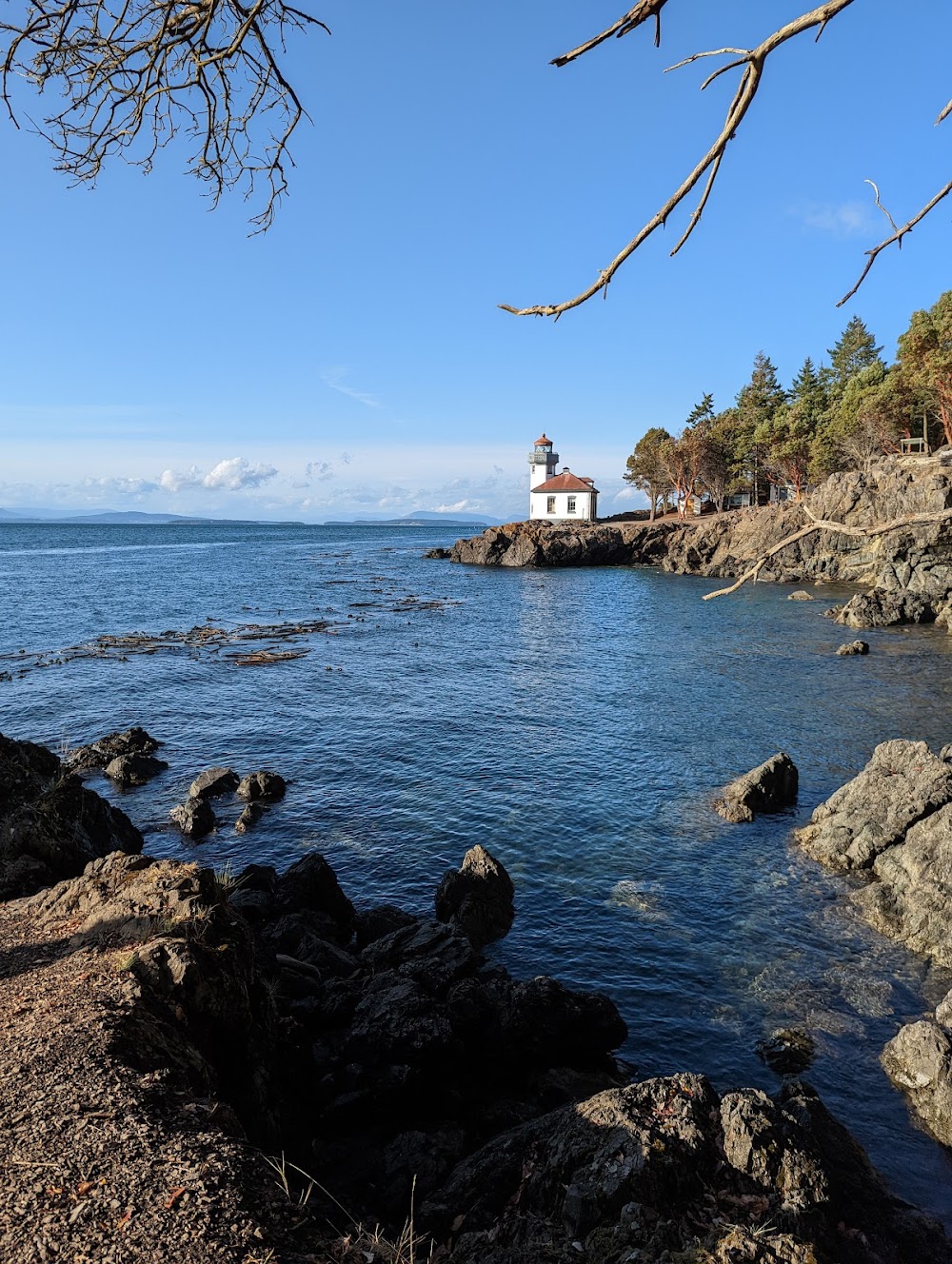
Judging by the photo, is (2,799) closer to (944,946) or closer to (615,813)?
(615,813)

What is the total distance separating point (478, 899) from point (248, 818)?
8.68 m

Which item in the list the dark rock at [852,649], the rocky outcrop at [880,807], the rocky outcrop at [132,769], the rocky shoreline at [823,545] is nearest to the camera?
the rocky outcrop at [880,807]

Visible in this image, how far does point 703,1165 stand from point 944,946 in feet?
34.4

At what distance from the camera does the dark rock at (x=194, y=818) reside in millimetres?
21297

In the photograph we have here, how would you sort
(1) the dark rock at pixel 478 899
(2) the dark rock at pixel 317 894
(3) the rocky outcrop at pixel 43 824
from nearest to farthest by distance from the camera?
1. (3) the rocky outcrop at pixel 43 824
2. (1) the dark rock at pixel 478 899
3. (2) the dark rock at pixel 317 894

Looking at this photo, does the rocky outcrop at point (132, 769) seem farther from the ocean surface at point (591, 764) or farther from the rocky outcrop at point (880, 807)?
the rocky outcrop at point (880, 807)

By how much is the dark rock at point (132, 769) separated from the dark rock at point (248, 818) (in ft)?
15.8

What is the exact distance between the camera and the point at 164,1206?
514 centimetres

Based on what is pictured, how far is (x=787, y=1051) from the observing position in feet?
40.3

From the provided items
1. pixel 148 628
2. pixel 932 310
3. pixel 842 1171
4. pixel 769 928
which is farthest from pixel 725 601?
pixel 842 1171

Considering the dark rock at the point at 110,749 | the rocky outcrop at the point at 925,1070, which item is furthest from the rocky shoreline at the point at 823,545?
the dark rock at the point at 110,749

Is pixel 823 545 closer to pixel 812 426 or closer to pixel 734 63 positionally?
pixel 812 426

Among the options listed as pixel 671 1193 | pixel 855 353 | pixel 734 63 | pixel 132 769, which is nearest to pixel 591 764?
pixel 132 769

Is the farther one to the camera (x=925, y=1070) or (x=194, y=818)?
(x=194, y=818)
